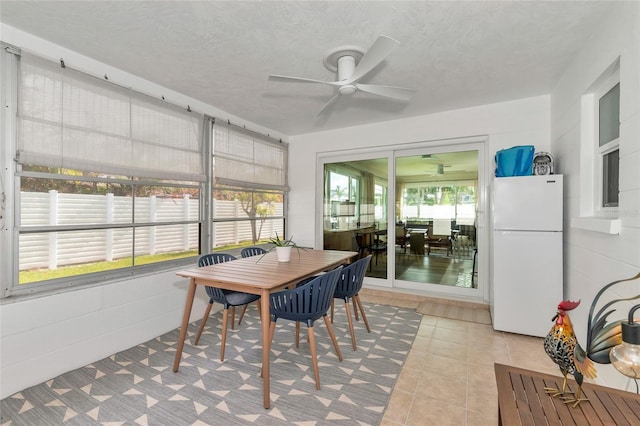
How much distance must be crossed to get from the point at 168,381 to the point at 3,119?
2.26 meters

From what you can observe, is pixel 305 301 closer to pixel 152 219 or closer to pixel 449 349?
pixel 449 349

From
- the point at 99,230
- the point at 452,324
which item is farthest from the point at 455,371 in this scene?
the point at 99,230

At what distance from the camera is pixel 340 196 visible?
512 cm

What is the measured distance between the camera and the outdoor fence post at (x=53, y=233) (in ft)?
7.95

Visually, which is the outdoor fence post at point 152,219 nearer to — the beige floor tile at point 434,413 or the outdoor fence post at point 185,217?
the outdoor fence post at point 185,217

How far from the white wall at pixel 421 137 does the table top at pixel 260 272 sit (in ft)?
6.63

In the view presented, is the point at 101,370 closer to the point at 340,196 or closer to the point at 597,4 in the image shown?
the point at 340,196

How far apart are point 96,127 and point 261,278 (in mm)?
2041

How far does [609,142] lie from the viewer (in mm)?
2240

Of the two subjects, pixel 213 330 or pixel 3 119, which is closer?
pixel 3 119

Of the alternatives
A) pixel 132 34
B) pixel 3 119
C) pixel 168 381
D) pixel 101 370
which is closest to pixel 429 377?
pixel 168 381

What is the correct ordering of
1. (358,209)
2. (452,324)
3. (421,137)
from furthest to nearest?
1. (358,209)
2. (421,137)
3. (452,324)

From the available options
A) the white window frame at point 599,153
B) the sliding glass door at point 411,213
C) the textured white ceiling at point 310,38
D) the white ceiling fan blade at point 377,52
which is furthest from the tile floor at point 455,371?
the textured white ceiling at point 310,38

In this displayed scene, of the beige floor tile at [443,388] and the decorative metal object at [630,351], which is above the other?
the decorative metal object at [630,351]
